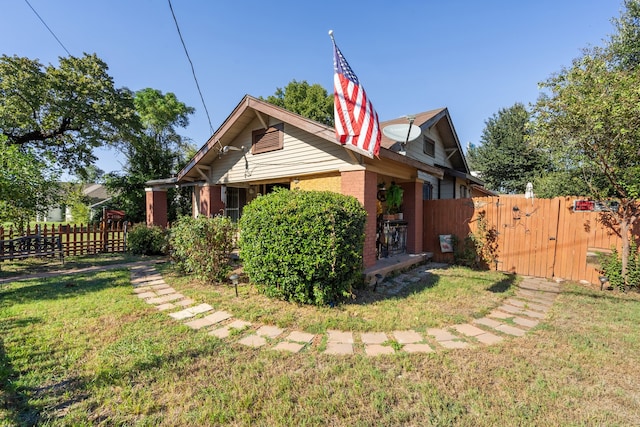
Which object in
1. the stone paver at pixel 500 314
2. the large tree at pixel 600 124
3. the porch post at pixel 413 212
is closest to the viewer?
the stone paver at pixel 500 314

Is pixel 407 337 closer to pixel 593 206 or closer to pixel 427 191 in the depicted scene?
pixel 593 206

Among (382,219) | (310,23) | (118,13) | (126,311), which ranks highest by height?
(310,23)

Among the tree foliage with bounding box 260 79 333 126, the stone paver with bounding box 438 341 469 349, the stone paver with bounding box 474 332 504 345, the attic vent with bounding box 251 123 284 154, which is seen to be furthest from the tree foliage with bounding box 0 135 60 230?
the tree foliage with bounding box 260 79 333 126

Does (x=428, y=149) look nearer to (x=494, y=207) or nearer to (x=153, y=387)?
(x=494, y=207)

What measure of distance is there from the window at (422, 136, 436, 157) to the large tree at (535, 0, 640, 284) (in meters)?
4.21

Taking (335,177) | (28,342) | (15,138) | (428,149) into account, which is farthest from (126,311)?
(15,138)

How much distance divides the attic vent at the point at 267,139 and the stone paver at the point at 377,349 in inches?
259

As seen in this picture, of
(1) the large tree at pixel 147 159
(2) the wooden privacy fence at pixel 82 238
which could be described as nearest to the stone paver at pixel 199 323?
(2) the wooden privacy fence at pixel 82 238

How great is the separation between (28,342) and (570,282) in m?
10.6

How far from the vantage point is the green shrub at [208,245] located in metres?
6.38

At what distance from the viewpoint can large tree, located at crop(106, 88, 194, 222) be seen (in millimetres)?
17766

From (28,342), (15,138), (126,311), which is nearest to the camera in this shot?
(28,342)

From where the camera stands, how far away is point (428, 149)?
11320mm

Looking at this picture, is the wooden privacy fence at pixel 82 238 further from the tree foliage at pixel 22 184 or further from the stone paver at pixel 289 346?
the stone paver at pixel 289 346
